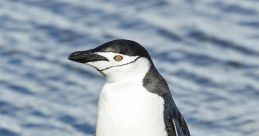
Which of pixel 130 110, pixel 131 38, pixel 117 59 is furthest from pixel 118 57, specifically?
pixel 131 38

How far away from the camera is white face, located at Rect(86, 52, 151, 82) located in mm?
8438

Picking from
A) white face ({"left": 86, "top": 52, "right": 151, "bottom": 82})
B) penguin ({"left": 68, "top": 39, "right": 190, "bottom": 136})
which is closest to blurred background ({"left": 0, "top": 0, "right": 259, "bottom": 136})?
penguin ({"left": 68, "top": 39, "right": 190, "bottom": 136})

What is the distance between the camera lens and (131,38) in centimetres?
1360

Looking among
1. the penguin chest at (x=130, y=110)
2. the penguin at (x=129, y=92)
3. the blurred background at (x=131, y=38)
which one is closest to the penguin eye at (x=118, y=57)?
the penguin at (x=129, y=92)

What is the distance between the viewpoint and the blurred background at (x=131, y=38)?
38.1 ft

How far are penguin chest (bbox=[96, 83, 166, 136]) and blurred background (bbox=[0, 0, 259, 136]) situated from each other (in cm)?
259

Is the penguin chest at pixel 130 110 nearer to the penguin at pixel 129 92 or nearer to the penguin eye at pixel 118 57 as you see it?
the penguin at pixel 129 92

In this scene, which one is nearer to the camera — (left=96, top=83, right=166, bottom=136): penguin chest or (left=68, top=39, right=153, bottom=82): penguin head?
(left=68, top=39, right=153, bottom=82): penguin head

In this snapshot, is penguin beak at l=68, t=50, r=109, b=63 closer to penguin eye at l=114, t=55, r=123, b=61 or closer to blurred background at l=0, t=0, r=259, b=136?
penguin eye at l=114, t=55, r=123, b=61

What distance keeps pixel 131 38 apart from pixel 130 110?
505 cm

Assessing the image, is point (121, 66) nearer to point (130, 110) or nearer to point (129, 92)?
point (129, 92)

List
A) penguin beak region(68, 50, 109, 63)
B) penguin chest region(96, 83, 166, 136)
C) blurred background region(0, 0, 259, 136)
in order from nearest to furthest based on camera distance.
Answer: penguin beak region(68, 50, 109, 63) → penguin chest region(96, 83, 166, 136) → blurred background region(0, 0, 259, 136)

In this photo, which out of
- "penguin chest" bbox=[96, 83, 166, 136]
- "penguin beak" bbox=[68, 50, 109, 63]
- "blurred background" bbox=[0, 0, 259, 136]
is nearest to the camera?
"penguin beak" bbox=[68, 50, 109, 63]

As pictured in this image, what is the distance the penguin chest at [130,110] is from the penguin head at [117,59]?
0.09 meters
